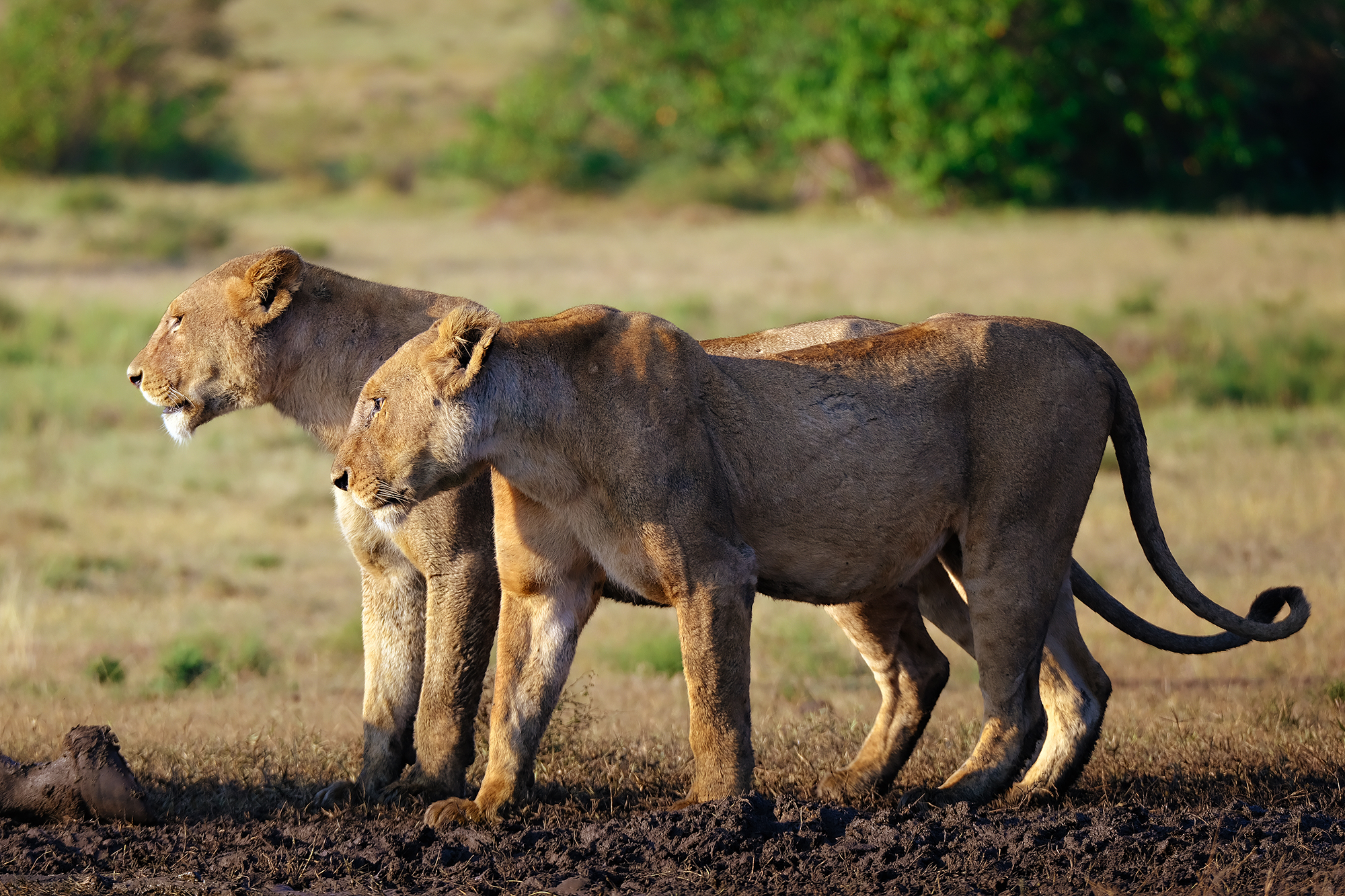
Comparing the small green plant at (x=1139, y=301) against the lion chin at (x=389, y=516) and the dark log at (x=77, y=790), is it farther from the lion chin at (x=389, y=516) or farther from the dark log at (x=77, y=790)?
the dark log at (x=77, y=790)

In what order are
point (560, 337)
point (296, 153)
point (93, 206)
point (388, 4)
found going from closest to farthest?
point (560, 337), point (93, 206), point (296, 153), point (388, 4)

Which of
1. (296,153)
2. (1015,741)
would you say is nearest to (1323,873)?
(1015,741)

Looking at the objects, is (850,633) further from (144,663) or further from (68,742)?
(144,663)

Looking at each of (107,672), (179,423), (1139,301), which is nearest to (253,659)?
(107,672)

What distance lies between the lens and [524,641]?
17.8 feet

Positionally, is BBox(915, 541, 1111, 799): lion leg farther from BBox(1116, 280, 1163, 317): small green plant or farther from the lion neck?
BBox(1116, 280, 1163, 317): small green plant

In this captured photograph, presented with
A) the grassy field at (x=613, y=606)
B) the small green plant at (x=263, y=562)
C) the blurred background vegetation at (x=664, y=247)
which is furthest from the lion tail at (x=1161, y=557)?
the small green plant at (x=263, y=562)

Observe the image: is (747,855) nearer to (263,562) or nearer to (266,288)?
(266,288)

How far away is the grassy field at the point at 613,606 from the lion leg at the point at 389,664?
31 cm

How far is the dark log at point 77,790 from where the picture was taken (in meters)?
5.45

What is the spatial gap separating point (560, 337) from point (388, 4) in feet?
259

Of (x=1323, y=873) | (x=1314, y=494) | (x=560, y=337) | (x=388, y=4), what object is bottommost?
(x=1314, y=494)

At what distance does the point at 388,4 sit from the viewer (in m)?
80.0

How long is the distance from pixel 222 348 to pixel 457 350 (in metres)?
1.30
